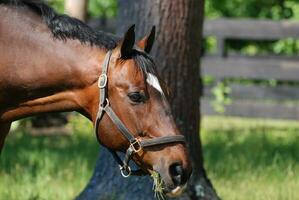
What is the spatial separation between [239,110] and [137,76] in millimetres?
9856

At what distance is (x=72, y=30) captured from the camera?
194 inches

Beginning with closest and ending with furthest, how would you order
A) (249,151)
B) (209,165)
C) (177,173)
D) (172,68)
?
(177,173), (172,68), (209,165), (249,151)

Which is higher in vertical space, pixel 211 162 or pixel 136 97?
pixel 136 97

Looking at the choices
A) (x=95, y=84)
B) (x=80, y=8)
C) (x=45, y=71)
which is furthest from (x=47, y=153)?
(x=95, y=84)

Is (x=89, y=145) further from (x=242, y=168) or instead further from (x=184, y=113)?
(x=184, y=113)

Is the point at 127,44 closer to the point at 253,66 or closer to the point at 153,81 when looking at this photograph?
the point at 153,81

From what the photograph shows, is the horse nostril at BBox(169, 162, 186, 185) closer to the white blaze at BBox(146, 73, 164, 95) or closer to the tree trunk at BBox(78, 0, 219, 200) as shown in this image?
the white blaze at BBox(146, 73, 164, 95)

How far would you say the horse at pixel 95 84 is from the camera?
4.64 m

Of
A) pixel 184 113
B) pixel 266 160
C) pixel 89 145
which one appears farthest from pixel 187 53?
pixel 89 145

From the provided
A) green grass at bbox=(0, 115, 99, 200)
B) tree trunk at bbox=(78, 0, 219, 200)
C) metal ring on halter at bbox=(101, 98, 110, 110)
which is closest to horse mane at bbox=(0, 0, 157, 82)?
metal ring on halter at bbox=(101, 98, 110, 110)

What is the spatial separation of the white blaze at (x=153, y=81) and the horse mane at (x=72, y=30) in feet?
0.96

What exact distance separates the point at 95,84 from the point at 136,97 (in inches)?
9.8

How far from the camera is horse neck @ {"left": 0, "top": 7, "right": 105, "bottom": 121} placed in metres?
4.82

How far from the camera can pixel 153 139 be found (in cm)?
462
